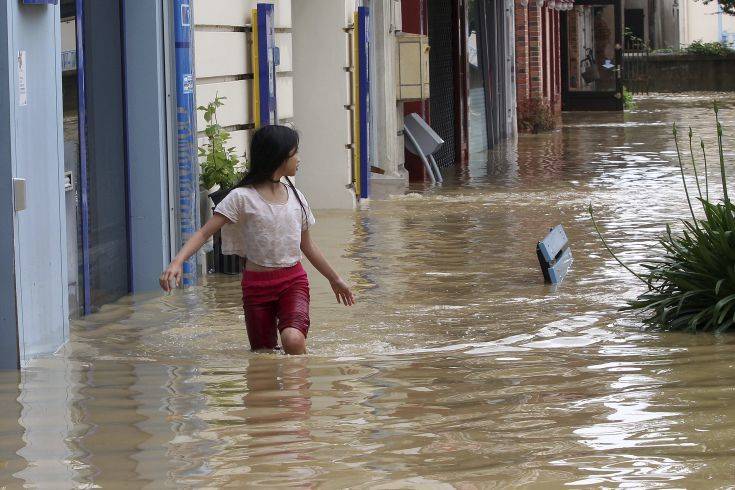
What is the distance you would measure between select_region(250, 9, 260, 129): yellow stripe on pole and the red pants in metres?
5.61

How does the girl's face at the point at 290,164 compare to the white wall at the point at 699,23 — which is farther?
the white wall at the point at 699,23

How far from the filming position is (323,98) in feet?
54.2

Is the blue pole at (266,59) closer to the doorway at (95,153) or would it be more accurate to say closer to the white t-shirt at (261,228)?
the doorway at (95,153)

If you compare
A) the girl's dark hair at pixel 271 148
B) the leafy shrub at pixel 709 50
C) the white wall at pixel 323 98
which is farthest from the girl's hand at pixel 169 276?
the leafy shrub at pixel 709 50

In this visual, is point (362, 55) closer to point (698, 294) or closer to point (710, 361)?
point (698, 294)

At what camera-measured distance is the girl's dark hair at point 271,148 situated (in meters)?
7.45

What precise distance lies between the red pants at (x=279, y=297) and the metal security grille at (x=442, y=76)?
15.4 m

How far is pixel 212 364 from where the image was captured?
762cm

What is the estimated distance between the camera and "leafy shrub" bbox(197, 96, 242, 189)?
455 inches

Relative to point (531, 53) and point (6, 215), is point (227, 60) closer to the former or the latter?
point (6, 215)

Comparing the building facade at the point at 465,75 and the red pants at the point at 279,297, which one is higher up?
the building facade at the point at 465,75

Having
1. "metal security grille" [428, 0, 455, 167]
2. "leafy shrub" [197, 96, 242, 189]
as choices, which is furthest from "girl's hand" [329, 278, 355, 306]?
"metal security grille" [428, 0, 455, 167]

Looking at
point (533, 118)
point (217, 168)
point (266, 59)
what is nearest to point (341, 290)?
point (217, 168)

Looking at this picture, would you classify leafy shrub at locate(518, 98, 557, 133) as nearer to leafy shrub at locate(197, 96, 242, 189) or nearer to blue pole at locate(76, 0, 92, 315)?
leafy shrub at locate(197, 96, 242, 189)
